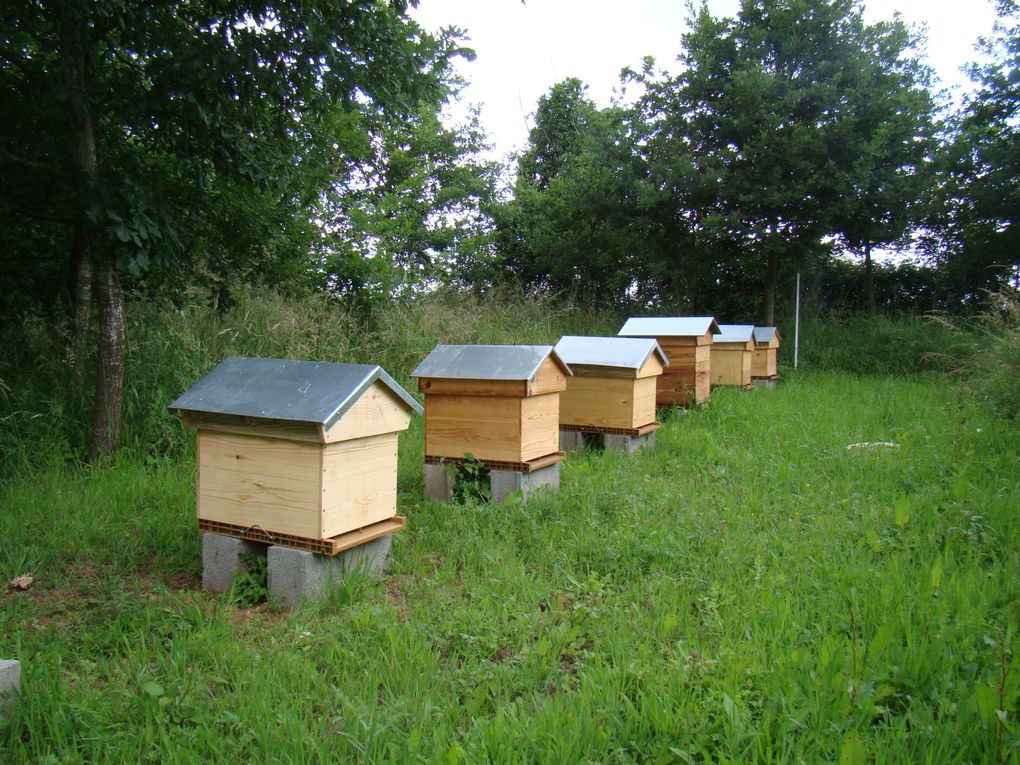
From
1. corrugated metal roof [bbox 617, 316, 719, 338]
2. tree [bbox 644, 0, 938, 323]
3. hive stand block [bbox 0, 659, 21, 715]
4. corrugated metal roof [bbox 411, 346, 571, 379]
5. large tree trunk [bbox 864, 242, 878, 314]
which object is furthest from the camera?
large tree trunk [bbox 864, 242, 878, 314]

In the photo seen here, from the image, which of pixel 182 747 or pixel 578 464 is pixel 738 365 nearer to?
pixel 578 464

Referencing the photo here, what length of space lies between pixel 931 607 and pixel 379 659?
80.5 inches

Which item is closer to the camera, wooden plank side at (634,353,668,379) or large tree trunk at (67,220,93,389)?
large tree trunk at (67,220,93,389)

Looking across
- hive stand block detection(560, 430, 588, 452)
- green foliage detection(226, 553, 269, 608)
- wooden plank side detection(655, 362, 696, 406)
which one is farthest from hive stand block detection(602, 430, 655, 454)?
green foliage detection(226, 553, 269, 608)

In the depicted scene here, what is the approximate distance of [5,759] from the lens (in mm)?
2125

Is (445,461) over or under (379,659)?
over

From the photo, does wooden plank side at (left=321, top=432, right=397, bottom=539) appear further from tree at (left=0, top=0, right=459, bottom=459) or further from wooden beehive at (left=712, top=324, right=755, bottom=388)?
wooden beehive at (left=712, top=324, right=755, bottom=388)

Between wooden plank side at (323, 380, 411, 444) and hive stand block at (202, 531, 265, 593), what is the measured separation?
0.76 metres

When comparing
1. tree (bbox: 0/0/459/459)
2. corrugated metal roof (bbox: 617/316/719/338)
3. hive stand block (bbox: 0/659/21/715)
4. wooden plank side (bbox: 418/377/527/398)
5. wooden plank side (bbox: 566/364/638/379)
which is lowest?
hive stand block (bbox: 0/659/21/715)

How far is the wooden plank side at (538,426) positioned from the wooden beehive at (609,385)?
117 cm

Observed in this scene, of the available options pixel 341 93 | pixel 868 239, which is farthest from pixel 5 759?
pixel 868 239

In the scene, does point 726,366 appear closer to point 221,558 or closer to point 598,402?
point 598,402

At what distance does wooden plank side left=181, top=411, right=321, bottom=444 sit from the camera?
3121 mm

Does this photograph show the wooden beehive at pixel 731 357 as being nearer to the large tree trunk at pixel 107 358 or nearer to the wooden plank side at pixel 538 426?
the wooden plank side at pixel 538 426
